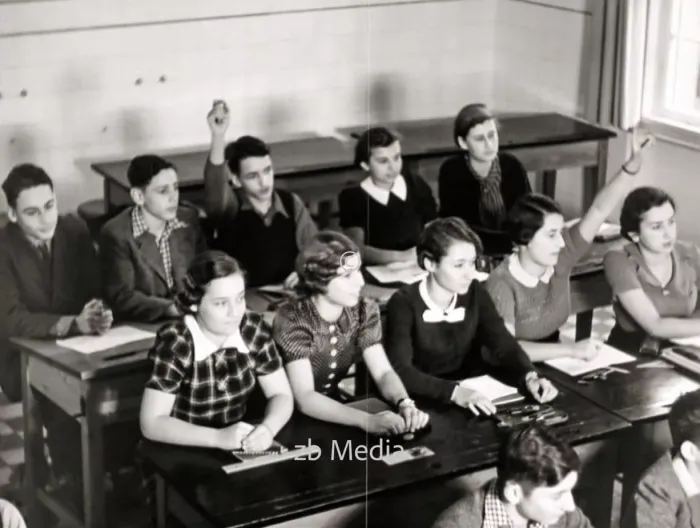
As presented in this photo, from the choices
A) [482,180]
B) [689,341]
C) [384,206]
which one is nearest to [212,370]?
[384,206]

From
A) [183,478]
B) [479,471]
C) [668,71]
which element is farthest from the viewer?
[668,71]

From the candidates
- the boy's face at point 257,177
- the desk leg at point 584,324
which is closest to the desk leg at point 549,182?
the desk leg at point 584,324

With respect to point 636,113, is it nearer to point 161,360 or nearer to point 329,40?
point 329,40

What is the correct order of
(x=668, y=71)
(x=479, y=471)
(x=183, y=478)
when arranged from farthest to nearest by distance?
(x=668, y=71), (x=479, y=471), (x=183, y=478)

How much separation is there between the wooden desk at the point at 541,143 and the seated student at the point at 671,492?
29.9 inches

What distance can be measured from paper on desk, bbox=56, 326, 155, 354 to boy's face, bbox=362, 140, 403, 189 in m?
0.86

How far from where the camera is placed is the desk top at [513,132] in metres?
3.25

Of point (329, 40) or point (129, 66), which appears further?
point (329, 40)

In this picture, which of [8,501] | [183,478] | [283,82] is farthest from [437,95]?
[8,501]

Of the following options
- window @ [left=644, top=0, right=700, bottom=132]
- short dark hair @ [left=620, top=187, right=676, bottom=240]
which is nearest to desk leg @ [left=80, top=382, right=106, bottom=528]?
short dark hair @ [left=620, top=187, right=676, bottom=240]

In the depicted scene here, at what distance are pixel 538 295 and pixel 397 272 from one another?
0.43m

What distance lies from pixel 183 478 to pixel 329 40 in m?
1.16

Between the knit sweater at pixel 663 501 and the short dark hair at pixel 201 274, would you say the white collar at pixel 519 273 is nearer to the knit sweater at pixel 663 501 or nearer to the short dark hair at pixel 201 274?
the knit sweater at pixel 663 501

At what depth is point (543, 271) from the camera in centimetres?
331
